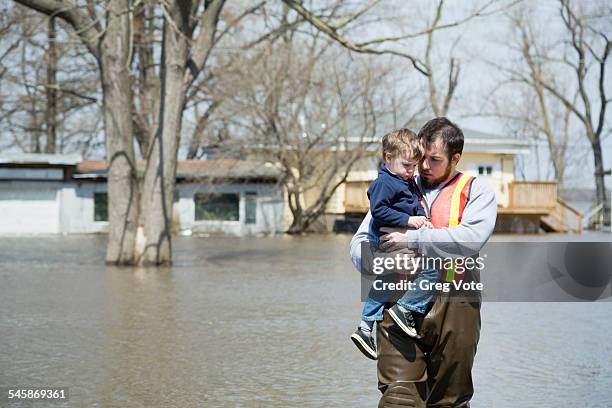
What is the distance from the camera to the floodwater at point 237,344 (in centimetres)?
789

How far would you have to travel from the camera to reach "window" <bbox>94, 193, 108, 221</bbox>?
141 feet

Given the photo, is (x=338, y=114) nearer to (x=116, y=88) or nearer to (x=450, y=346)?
(x=116, y=88)

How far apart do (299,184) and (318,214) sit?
2.15m

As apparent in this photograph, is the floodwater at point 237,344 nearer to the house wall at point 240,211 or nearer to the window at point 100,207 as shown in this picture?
the window at point 100,207

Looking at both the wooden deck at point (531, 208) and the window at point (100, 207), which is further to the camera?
the wooden deck at point (531, 208)

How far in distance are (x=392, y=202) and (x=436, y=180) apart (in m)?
0.28

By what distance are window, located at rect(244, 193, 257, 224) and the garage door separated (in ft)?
26.0

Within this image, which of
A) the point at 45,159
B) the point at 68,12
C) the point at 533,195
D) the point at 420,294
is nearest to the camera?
the point at 420,294

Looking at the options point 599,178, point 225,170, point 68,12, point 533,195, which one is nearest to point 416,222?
point 68,12

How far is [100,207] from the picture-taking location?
142 ft

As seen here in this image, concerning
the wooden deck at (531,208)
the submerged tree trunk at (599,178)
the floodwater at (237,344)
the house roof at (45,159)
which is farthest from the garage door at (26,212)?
the submerged tree trunk at (599,178)

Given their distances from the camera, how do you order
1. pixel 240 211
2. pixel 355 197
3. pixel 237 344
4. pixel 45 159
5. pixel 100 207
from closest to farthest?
pixel 237 344 < pixel 45 159 < pixel 100 207 < pixel 240 211 < pixel 355 197

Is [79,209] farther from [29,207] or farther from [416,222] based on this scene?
[416,222]

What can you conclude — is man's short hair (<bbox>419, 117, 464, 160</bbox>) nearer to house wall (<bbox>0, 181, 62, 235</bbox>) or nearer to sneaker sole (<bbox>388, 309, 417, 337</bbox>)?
sneaker sole (<bbox>388, 309, 417, 337</bbox>)
